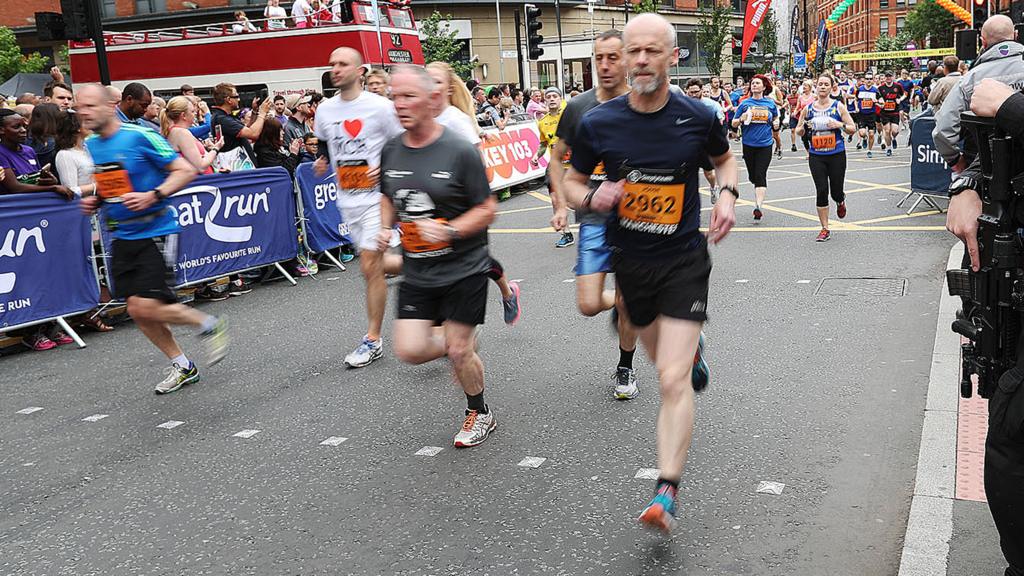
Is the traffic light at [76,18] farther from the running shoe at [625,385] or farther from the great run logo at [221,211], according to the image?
the running shoe at [625,385]

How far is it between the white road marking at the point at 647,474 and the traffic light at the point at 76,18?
9571 mm

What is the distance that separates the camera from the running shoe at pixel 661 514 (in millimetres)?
3287

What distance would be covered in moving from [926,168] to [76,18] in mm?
10887

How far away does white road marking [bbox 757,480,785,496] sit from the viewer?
3949mm

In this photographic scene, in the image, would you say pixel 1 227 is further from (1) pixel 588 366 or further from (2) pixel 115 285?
(1) pixel 588 366

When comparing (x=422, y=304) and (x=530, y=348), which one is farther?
(x=530, y=348)

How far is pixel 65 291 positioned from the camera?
7.77 m

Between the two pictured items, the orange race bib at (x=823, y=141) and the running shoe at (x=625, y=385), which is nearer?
the running shoe at (x=625, y=385)

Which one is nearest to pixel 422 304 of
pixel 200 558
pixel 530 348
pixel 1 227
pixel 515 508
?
pixel 515 508

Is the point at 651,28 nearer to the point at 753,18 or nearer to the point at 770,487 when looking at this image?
the point at 770,487

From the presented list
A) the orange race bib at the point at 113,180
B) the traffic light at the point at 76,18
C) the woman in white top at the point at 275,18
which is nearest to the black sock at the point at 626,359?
the orange race bib at the point at 113,180

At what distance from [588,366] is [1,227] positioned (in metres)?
4.81

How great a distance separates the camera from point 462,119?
619cm

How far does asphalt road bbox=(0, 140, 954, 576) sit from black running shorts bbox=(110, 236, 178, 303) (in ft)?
2.32
